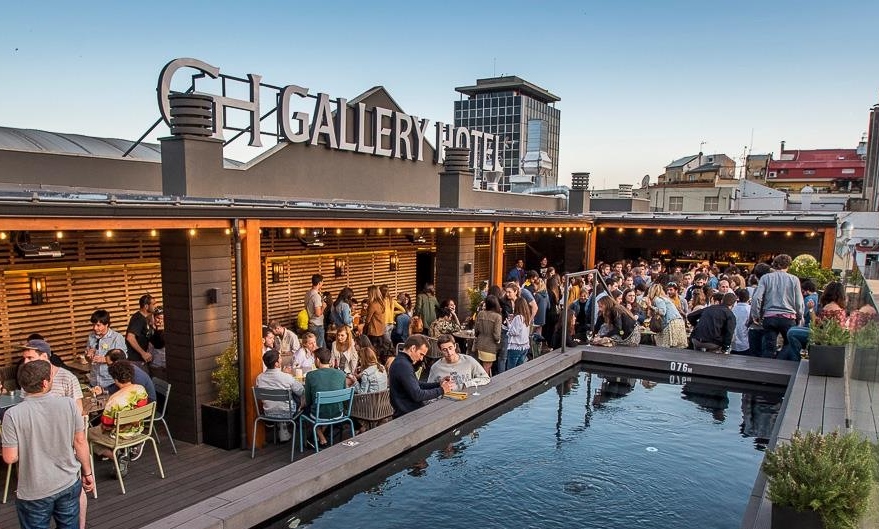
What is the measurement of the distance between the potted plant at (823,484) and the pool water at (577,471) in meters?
1.36

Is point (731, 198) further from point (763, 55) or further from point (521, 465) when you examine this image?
point (521, 465)

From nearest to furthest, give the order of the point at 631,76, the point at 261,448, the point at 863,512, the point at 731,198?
1. the point at 863,512
2. the point at 261,448
3. the point at 631,76
4. the point at 731,198

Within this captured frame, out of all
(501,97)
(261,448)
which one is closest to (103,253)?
(261,448)

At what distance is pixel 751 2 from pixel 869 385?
17329 mm

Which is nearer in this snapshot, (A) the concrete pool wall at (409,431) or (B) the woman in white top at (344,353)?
(A) the concrete pool wall at (409,431)

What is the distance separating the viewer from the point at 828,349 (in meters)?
8.25

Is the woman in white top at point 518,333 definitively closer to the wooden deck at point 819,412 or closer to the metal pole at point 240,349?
the wooden deck at point 819,412

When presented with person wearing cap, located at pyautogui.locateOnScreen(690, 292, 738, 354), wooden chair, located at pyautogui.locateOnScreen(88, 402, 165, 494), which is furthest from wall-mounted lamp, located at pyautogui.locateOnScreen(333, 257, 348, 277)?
wooden chair, located at pyautogui.locateOnScreen(88, 402, 165, 494)

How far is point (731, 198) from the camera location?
3394 centimetres

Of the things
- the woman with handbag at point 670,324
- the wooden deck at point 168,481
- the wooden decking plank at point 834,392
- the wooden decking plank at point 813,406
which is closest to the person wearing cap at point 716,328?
the woman with handbag at point 670,324

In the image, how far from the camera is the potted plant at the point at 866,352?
5371 mm

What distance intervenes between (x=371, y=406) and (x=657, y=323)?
20.9 feet

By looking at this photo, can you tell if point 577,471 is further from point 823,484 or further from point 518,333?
point 518,333

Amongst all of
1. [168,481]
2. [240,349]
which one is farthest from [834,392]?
[168,481]
